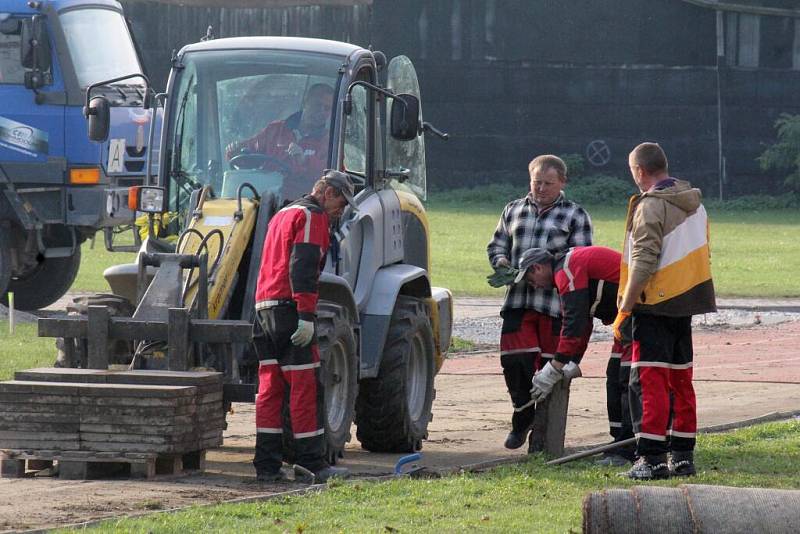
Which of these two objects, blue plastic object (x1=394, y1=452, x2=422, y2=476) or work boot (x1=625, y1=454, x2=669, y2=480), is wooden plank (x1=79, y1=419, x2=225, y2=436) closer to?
blue plastic object (x1=394, y1=452, x2=422, y2=476)

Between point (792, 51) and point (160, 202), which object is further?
point (792, 51)

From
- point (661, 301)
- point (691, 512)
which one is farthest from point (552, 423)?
point (691, 512)

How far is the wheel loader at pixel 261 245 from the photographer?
9.96 metres

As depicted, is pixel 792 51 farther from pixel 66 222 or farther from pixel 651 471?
pixel 651 471

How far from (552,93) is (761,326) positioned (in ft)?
74.2

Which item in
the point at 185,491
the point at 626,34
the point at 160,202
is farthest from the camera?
the point at 626,34

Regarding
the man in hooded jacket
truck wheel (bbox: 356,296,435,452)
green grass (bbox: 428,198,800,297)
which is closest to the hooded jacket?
the man in hooded jacket

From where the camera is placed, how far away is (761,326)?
2069cm

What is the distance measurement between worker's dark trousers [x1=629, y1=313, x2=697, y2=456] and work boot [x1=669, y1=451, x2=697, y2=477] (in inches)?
1.3

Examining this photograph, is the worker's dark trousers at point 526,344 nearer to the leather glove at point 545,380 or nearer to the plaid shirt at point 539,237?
the plaid shirt at point 539,237

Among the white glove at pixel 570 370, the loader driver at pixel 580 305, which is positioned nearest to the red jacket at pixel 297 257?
the loader driver at pixel 580 305

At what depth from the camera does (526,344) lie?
10.5 meters

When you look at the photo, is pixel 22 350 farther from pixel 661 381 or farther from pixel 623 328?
pixel 661 381

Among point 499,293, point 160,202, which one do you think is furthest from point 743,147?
point 160,202
